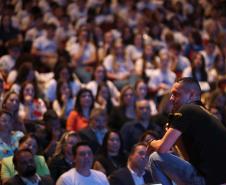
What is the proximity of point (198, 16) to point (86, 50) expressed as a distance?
388 centimetres

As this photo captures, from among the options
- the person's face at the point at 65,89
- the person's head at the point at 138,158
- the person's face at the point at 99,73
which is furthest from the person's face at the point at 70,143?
the person's face at the point at 99,73

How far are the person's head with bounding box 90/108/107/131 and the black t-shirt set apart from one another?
3554 millimetres

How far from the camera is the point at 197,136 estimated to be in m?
5.57

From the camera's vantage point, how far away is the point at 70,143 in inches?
314

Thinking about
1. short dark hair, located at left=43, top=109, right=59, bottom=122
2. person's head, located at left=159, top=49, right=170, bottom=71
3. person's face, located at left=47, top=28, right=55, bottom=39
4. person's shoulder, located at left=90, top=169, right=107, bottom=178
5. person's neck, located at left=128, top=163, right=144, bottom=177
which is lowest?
person's neck, located at left=128, top=163, right=144, bottom=177

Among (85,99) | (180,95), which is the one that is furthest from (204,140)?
(85,99)

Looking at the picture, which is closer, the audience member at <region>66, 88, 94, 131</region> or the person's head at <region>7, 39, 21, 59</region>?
the audience member at <region>66, 88, 94, 131</region>

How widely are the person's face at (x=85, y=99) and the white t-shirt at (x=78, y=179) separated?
224 cm

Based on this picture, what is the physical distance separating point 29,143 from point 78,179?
29.9 inches

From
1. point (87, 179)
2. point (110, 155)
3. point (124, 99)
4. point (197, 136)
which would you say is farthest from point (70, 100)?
point (197, 136)

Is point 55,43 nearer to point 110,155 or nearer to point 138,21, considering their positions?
point 138,21

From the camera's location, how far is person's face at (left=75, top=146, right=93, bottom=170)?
24.4ft

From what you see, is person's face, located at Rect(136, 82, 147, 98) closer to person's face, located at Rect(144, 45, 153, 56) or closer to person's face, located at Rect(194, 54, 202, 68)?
person's face, located at Rect(194, 54, 202, 68)

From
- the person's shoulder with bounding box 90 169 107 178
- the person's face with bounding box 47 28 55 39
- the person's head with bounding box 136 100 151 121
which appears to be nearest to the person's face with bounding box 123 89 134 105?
the person's head with bounding box 136 100 151 121
